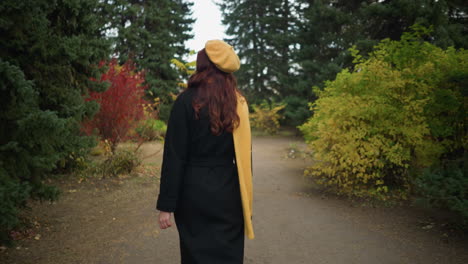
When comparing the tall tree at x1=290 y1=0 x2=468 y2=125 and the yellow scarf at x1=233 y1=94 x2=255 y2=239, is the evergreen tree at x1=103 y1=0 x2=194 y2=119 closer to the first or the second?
the tall tree at x1=290 y1=0 x2=468 y2=125

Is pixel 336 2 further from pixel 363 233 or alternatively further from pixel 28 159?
pixel 28 159

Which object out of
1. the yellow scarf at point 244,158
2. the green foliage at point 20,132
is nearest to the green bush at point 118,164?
the green foliage at point 20,132

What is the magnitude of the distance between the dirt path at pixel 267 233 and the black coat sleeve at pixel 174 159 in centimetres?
172

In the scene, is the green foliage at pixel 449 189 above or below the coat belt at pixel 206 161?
below

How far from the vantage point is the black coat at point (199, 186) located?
2.31 meters

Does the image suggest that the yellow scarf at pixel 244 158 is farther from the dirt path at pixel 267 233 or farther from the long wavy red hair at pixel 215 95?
the dirt path at pixel 267 233

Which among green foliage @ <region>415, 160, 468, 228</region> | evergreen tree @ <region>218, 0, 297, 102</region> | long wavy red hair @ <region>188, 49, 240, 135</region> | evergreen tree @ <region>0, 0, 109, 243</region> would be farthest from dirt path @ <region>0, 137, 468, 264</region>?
evergreen tree @ <region>218, 0, 297, 102</region>

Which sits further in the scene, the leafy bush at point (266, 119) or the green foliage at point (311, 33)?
the leafy bush at point (266, 119)

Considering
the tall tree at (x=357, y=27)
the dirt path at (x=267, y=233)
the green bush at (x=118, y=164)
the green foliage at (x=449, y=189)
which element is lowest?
the dirt path at (x=267, y=233)

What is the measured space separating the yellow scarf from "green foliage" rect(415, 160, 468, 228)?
275cm

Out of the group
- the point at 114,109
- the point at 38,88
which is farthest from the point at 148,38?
the point at 38,88

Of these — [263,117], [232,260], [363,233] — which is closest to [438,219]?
[363,233]

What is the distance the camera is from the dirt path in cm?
378

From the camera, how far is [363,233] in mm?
4559
